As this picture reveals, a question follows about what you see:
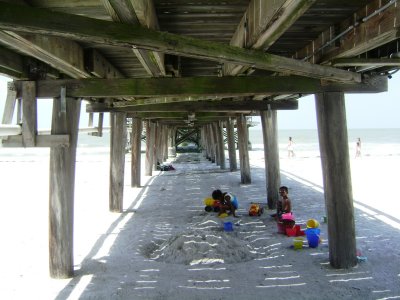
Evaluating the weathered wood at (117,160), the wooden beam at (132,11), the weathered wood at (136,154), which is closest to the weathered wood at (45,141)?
the wooden beam at (132,11)

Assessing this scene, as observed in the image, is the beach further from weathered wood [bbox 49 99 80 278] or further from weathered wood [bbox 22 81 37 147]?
weathered wood [bbox 22 81 37 147]

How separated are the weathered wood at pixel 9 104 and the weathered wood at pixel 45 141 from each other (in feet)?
0.79

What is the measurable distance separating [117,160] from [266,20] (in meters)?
7.35

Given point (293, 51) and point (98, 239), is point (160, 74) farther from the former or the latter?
point (98, 239)

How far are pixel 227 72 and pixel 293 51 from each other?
94cm

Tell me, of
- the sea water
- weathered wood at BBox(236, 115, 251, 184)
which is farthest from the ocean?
weathered wood at BBox(236, 115, 251, 184)

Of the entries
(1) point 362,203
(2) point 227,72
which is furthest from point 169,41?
(1) point 362,203

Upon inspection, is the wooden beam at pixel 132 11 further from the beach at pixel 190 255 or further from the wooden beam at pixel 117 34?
the beach at pixel 190 255

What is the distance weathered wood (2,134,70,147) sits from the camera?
16.3 ft

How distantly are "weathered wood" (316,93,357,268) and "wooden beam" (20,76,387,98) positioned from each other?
28 centimetres

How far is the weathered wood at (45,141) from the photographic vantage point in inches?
196

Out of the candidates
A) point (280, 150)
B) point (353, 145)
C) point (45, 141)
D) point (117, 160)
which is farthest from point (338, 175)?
point (353, 145)

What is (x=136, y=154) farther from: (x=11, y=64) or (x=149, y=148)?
(x=11, y=64)

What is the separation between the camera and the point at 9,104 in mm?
4934
